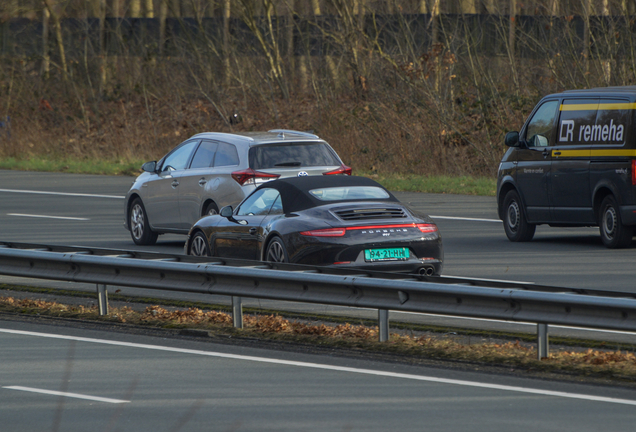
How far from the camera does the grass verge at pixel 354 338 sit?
824cm

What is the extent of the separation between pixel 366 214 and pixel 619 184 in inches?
183

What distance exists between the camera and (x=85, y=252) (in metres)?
11.2

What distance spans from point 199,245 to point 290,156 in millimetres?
2760

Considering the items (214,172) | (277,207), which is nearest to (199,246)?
(277,207)

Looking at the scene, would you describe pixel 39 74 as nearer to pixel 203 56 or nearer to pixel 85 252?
pixel 203 56

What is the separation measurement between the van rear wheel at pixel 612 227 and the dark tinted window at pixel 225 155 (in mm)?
5049

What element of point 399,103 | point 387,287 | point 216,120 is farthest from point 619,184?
point 216,120

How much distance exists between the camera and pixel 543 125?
16781 millimetres

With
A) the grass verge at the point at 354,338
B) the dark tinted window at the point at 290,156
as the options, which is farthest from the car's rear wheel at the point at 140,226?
the grass verge at the point at 354,338

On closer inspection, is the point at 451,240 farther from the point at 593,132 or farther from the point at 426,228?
the point at 426,228

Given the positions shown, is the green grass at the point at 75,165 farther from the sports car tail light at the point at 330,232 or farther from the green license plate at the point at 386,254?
the green license plate at the point at 386,254

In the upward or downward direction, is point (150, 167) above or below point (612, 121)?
below

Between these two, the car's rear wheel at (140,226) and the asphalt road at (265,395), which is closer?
the asphalt road at (265,395)

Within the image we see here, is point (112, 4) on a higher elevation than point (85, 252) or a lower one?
higher
